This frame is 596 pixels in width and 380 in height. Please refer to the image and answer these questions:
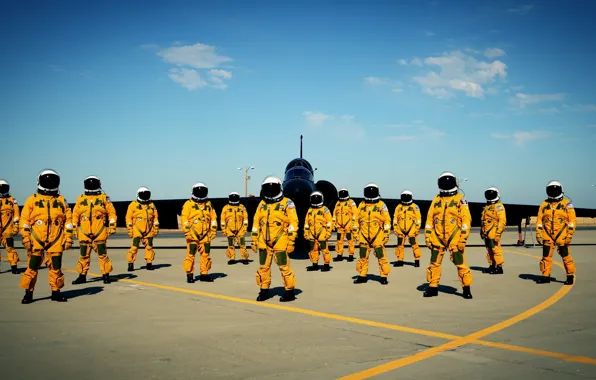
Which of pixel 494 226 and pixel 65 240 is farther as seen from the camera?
pixel 494 226

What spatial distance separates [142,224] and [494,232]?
1019 cm

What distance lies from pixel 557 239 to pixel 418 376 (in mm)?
7898

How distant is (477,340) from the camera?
5.89 m

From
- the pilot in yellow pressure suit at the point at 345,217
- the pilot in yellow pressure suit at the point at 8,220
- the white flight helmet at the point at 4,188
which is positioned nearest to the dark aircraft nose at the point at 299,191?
the pilot in yellow pressure suit at the point at 345,217

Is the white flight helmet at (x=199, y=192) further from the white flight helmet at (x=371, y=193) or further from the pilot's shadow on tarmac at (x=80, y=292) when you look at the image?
the white flight helmet at (x=371, y=193)

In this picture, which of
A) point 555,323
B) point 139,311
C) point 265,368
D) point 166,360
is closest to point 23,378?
point 166,360

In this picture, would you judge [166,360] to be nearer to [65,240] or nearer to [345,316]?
[345,316]

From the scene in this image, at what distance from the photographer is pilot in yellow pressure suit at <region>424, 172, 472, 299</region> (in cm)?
902

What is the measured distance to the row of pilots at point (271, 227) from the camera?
29.0 feet

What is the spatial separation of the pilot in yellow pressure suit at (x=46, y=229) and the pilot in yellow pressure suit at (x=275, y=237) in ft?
12.4

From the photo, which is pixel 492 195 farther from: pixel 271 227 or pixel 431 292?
pixel 271 227

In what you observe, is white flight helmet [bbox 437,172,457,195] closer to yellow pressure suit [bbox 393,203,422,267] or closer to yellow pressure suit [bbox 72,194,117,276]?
yellow pressure suit [bbox 393,203,422,267]

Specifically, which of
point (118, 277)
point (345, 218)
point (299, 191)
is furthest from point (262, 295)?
point (299, 191)

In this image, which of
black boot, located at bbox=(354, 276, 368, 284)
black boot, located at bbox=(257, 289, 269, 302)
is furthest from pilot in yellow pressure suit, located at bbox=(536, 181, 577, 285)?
black boot, located at bbox=(257, 289, 269, 302)
